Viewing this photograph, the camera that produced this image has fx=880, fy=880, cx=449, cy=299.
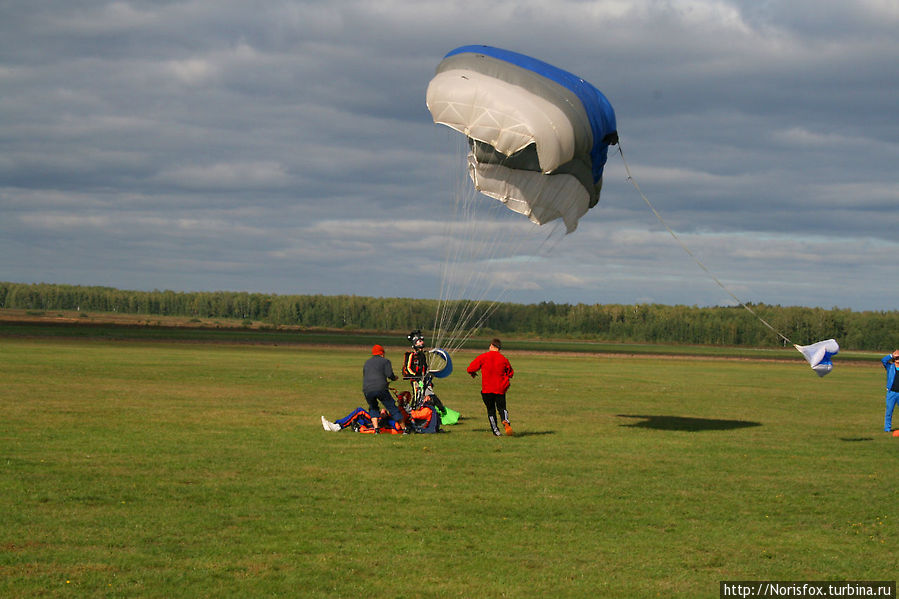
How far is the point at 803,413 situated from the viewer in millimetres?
26609

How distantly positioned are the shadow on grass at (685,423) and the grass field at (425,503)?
0.10 m

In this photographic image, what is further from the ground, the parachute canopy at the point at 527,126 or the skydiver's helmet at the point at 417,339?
the parachute canopy at the point at 527,126

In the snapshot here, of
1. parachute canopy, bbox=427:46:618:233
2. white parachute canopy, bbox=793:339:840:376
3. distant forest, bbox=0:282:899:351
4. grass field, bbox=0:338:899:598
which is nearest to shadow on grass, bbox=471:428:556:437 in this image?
grass field, bbox=0:338:899:598

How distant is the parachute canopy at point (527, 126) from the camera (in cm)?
1745

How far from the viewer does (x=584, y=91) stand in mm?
18750

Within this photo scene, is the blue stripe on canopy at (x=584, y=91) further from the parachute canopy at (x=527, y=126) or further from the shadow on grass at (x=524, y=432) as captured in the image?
the shadow on grass at (x=524, y=432)

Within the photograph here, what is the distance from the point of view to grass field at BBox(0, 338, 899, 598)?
8.31m

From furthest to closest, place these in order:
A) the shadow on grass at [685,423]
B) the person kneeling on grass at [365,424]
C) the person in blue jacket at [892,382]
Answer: the shadow on grass at [685,423] → the person in blue jacket at [892,382] → the person kneeling on grass at [365,424]

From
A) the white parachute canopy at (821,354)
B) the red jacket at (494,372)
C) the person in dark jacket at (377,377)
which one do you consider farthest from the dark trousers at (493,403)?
the white parachute canopy at (821,354)

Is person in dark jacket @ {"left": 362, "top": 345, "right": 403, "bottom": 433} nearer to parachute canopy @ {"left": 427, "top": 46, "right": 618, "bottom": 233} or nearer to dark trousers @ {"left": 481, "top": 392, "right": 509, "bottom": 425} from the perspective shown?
dark trousers @ {"left": 481, "top": 392, "right": 509, "bottom": 425}

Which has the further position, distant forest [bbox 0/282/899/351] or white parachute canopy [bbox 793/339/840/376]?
distant forest [bbox 0/282/899/351]

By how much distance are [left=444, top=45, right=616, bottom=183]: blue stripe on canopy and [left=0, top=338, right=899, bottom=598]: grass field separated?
252 inches

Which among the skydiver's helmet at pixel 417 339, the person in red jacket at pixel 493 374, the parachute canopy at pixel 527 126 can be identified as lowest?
the person in red jacket at pixel 493 374

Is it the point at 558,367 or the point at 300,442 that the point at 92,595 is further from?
the point at 558,367
